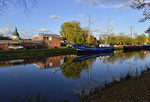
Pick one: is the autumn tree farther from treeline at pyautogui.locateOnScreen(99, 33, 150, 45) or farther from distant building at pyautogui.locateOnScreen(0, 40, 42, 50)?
treeline at pyautogui.locateOnScreen(99, 33, 150, 45)

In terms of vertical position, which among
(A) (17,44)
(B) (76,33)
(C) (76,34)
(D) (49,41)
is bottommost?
(A) (17,44)

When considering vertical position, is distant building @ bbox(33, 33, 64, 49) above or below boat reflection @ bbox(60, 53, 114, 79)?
above

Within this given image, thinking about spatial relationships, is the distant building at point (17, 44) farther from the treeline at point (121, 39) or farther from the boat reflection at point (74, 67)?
the treeline at point (121, 39)

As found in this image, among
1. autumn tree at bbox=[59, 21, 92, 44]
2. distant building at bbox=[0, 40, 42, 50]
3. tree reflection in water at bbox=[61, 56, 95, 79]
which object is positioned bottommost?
tree reflection in water at bbox=[61, 56, 95, 79]

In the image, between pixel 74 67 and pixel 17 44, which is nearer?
pixel 74 67

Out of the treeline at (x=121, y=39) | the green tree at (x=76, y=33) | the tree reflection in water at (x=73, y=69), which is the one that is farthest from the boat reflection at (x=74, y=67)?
the treeline at (x=121, y=39)

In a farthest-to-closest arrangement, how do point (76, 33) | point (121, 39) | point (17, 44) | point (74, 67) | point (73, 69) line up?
1. point (121, 39)
2. point (76, 33)
3. point (17, 44)
4. point (74, 67)
5. point (73, 69)

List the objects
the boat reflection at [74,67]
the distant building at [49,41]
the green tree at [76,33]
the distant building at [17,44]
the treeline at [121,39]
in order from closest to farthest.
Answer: the boat reflection at [74,67]
the distant building at [17,44]
the green tree at [76,33]
the distant building at [49,41]
the treeline at [121,39]

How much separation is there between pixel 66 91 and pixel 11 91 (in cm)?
358

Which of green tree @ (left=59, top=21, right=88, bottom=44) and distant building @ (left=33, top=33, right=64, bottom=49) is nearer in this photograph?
green tree @ (left=59, top=21, right=88, bottom=44)

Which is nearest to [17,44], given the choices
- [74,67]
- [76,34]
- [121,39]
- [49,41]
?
[49,41]

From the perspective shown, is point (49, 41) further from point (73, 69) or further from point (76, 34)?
point (73, 69)

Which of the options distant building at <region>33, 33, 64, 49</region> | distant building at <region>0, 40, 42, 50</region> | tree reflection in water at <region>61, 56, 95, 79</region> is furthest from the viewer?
distant building at <region>33, 33, 64, 49</region>

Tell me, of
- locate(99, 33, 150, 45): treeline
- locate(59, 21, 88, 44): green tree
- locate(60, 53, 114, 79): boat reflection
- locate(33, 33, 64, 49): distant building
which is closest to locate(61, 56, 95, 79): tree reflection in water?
locate(60, 53, 114, 79): boat reflection
